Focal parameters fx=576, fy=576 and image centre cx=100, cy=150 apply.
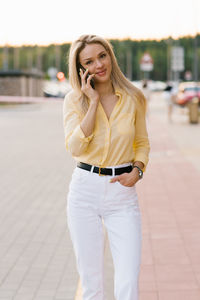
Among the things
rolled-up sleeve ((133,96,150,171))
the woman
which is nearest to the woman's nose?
the woman

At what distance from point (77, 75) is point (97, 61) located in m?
0.15

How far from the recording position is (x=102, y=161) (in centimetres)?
308

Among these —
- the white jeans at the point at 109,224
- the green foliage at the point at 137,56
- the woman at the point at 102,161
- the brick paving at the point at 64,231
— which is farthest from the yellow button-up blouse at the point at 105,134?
the green foliage at the point at 137,56

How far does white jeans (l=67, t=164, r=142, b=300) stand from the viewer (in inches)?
120

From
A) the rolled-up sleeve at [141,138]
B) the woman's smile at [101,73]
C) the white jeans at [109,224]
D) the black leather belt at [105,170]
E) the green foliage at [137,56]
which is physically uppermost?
the woman's smile at [101,73]

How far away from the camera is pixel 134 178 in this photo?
3107 millimetres

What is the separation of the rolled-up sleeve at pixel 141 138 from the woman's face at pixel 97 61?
265 mm

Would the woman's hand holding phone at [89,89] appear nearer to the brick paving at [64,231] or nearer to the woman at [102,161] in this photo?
the woman at [102,161]

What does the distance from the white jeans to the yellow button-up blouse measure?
0.11 metres

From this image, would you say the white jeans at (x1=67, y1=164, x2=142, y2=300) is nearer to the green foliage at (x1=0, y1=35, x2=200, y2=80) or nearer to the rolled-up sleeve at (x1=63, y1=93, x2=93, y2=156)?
the rolled-up sleeve at (x1=63, y1=93, x2=93, y2=156)

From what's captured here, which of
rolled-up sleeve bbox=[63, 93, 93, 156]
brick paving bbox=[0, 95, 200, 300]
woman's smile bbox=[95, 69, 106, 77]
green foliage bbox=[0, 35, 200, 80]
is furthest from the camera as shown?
green foliage bbox=[0, 35, 200, 80]

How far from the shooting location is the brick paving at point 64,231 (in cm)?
468

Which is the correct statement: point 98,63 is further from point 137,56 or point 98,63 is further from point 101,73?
point 137,56

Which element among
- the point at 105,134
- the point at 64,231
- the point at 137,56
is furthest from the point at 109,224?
the point at 137,56
